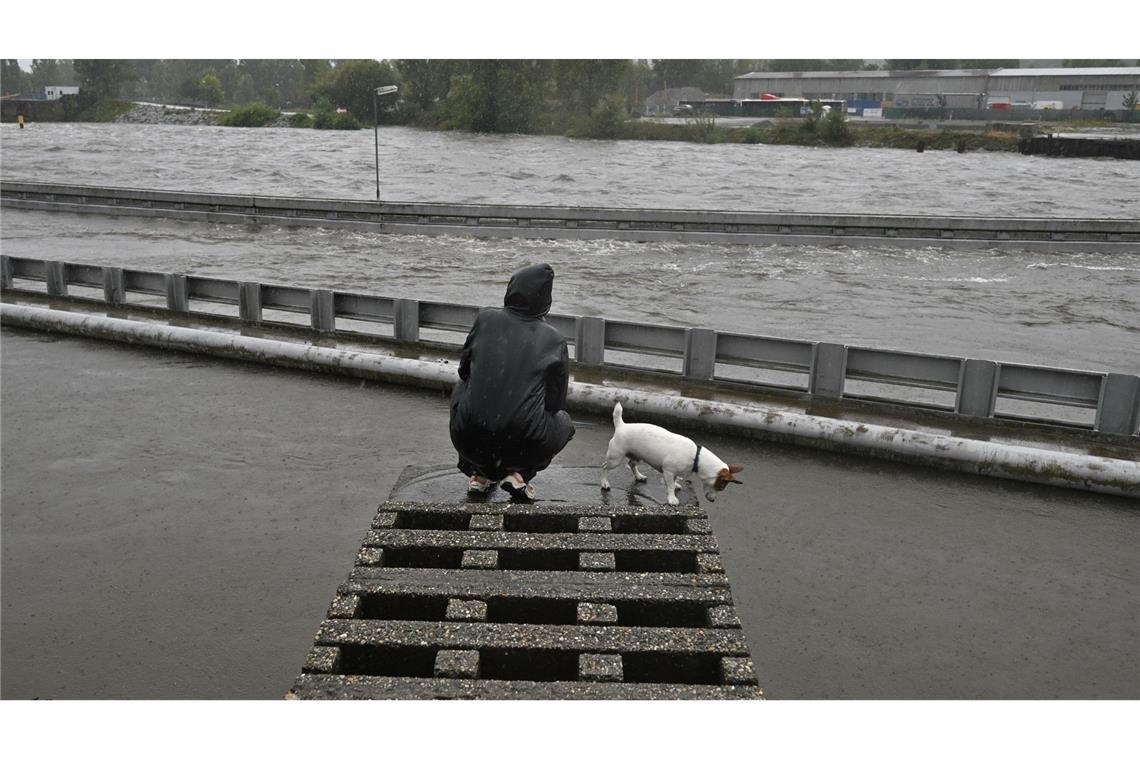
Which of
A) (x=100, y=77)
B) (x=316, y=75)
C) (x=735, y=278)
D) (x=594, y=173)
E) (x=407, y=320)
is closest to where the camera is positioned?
(x=407, y=320)

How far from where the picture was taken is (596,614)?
5227 millimetres

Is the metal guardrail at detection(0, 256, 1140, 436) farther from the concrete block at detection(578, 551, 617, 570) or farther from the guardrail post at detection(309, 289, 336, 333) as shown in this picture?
the concrete block at detection(578, 551, 617, 570)

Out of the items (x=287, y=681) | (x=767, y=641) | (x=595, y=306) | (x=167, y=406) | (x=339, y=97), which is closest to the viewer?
(x=287, y=681)

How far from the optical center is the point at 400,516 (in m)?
6.59

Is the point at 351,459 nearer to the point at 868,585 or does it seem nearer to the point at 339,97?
the point at 868,585

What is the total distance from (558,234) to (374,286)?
10.8 metres

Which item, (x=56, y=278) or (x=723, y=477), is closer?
(x=723, y=477)

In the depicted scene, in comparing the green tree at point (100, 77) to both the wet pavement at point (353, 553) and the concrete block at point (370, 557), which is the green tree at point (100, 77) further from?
the concrete block at point (370, 557)

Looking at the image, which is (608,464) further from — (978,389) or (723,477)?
(978,389)

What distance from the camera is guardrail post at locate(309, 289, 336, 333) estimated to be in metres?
13.7

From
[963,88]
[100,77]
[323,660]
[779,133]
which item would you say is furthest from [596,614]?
[100,77]

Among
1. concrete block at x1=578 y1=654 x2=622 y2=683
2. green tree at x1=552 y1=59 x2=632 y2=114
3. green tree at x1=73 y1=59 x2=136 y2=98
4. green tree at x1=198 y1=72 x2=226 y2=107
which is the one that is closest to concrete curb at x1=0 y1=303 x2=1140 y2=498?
concrete block at x1=578 y1=654 x2=622 y2=683

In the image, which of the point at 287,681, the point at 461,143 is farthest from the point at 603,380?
the point at 461,143

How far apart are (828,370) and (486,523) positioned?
549cm
